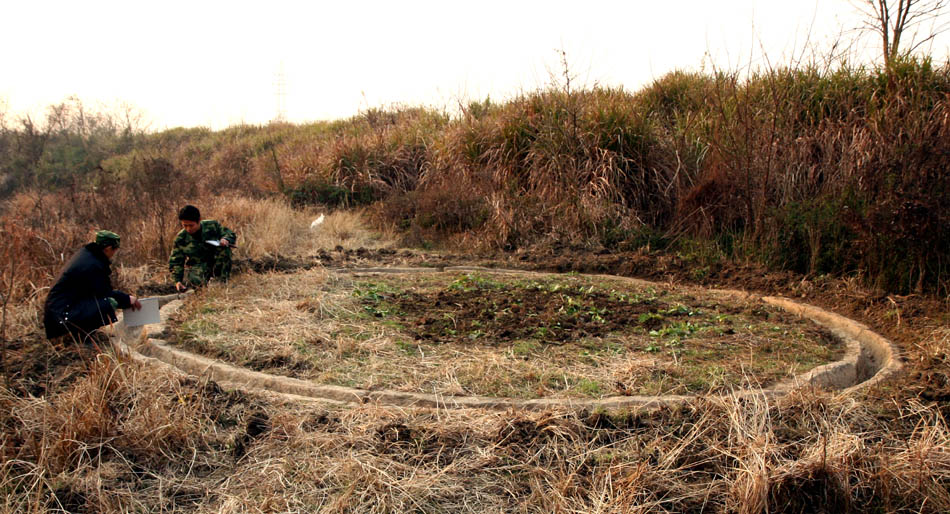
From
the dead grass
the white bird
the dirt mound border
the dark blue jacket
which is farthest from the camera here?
the white bird

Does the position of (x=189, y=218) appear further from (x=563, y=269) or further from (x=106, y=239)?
(x=563, y=269)

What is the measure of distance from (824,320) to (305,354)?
4285 mm

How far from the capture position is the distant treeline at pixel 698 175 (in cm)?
596

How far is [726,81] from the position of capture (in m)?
9.32

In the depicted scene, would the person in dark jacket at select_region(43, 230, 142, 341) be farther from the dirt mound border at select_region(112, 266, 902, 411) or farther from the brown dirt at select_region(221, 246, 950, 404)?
the brown dirt at select_region(221, 246, 950, 404)

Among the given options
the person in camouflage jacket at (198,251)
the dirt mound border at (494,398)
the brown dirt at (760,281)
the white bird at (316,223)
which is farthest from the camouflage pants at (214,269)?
the white bird at (316,223)

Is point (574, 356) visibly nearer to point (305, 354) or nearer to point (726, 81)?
point (305, 354)

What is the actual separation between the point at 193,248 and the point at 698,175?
6.49 m

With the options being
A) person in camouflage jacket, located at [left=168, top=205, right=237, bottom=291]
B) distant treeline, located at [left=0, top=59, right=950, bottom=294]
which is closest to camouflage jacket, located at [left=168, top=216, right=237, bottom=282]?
person in camouflage jacket, located at [left=168, top=205, right=237, bottom=291]

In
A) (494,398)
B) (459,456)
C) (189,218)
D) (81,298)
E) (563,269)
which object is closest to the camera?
(459,456)

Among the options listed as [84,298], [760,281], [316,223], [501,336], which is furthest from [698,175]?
[84,298]

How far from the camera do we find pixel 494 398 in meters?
3.80

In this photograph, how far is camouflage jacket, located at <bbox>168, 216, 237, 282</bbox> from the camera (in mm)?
6562

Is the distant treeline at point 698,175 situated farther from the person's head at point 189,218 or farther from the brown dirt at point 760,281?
the person's head at point 189,218
